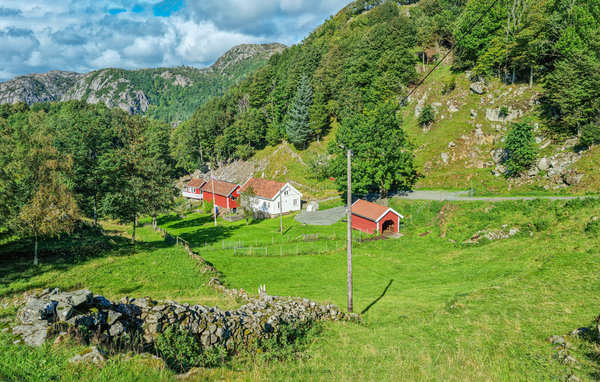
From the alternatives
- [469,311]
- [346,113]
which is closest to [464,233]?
[469,311]

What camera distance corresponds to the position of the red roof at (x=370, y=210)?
4138 centimetres

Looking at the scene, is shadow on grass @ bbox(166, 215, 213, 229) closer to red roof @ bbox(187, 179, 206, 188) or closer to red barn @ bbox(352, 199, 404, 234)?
red roof @ bbox(187, 179, 206, 188)

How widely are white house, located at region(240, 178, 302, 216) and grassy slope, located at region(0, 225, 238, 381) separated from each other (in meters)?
29.7

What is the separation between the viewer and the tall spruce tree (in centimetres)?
8406

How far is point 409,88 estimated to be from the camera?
252ft

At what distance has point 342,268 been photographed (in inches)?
1161

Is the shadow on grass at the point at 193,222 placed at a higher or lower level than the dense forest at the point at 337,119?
lower

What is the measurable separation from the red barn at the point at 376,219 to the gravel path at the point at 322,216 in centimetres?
644

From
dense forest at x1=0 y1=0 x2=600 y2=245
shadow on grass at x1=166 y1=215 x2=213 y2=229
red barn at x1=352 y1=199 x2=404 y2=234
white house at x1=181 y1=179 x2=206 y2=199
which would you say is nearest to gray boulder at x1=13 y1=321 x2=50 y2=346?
dense forest at x1=0 y1=0 x2=600 y2=245

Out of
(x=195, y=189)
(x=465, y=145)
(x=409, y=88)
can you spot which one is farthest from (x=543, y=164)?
(x=195, y=189)

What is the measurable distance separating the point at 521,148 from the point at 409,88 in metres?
42.5

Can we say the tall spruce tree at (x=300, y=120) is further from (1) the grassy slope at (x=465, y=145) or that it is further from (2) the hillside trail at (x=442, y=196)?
(2) the hillside trail at (x=442, y=196)

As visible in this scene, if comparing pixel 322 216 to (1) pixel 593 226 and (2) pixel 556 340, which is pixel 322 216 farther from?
(2) pixel 556 340

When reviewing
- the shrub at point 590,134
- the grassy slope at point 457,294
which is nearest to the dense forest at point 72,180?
the grassy slope at point 457,294
